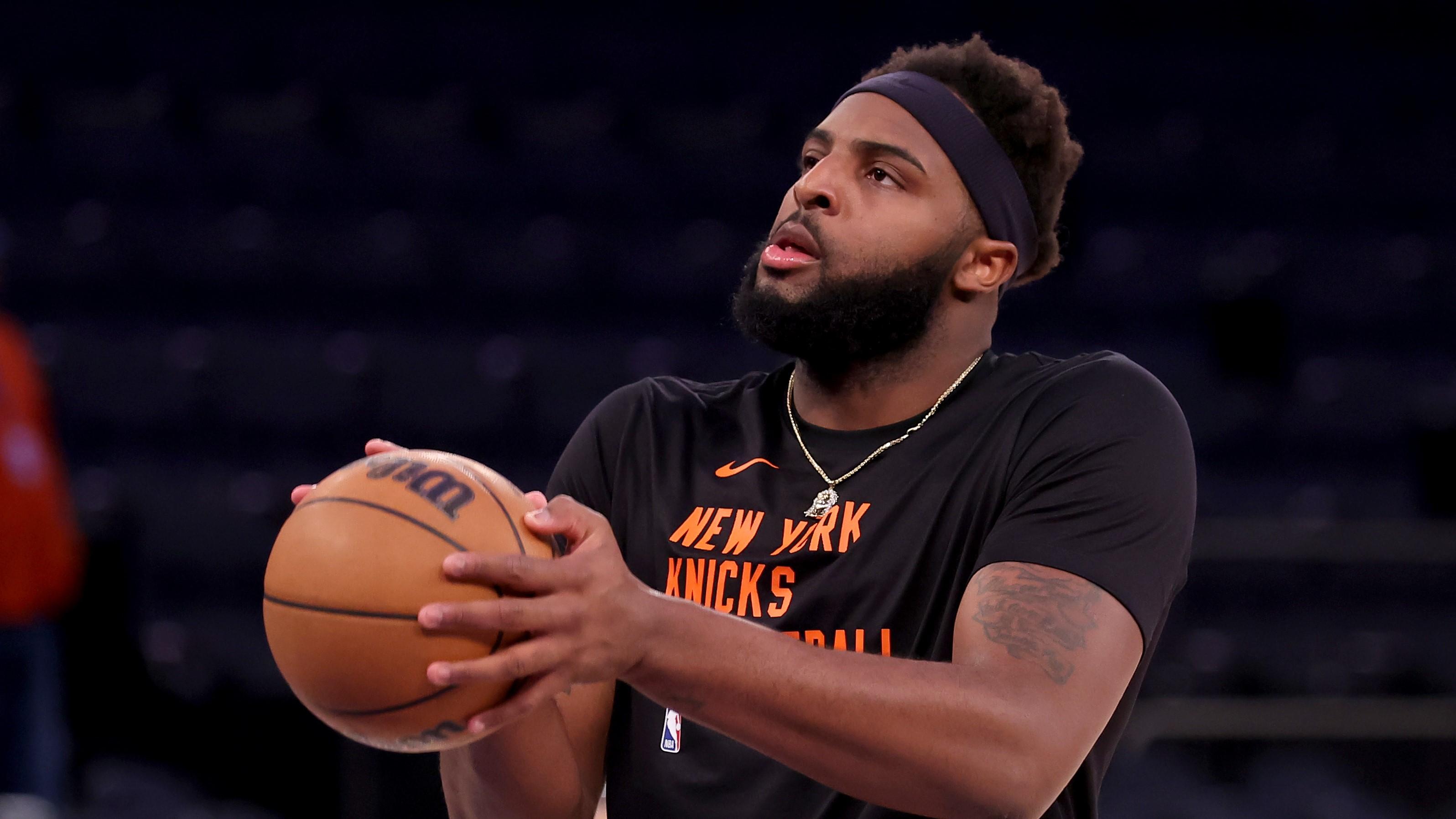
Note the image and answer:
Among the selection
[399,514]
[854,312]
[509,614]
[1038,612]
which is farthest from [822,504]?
[509,614]

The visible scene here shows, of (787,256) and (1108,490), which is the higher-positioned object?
(787,256)

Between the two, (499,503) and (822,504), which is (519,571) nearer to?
(499,503)

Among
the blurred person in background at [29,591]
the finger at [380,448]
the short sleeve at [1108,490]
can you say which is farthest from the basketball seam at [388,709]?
the blurred person in background at [29,591]

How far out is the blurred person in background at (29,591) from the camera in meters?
4.23

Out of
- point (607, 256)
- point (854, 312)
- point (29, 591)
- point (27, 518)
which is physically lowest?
point (29, 591)

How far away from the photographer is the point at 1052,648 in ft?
5.98

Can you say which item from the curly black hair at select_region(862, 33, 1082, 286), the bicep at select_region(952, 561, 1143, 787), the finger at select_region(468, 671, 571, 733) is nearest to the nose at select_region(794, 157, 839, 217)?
the curly black hair at select_region(862, 33, 1082, 286)

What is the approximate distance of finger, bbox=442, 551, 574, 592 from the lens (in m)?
1.44

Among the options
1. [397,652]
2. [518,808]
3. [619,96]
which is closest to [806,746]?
[397,652]

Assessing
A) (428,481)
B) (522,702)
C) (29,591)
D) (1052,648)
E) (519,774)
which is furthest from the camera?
(29,591)

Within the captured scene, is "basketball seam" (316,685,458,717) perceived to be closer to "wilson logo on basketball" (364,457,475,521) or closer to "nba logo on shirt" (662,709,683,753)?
"wilson logo on basketball" (364,457,475,521)

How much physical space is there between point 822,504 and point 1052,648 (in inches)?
23.0

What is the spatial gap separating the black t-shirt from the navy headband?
0.24 metres

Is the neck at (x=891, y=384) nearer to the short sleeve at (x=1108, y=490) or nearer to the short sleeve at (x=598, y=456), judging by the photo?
the short sleeve at (x=1108, y=490)
